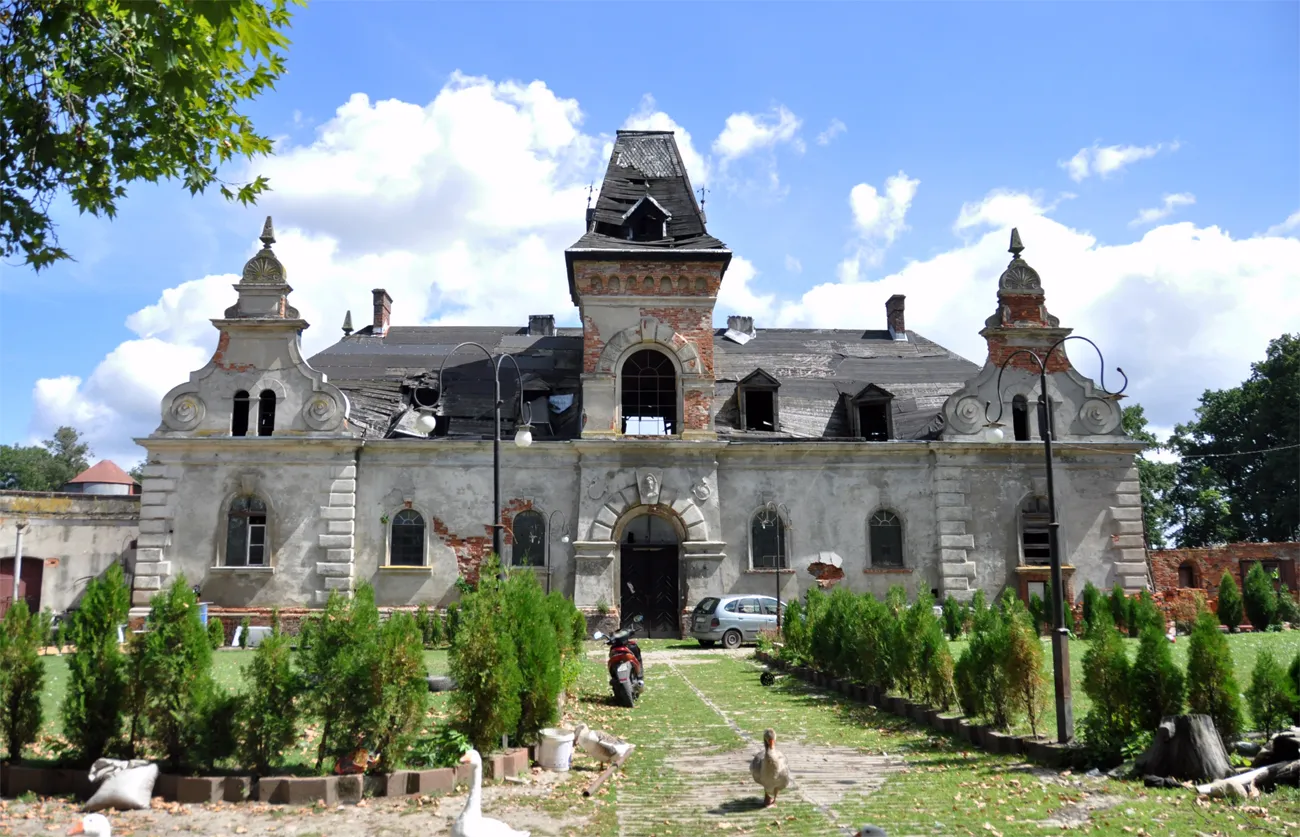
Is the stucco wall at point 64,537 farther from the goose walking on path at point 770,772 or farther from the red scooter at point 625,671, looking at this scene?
the goose walking on path at point 770,772

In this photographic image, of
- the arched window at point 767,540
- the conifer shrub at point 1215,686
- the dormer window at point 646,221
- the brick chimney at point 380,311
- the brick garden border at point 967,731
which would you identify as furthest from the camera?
the brick chimney at point 380,311

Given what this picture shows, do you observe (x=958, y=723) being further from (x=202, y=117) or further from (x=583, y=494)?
(x=583, y=494)

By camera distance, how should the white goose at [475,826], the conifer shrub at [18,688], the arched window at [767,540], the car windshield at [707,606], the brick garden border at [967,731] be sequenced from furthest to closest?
the arched window at [767,540], the car windshield at [707,606], the brick garden border at [967,731], the conifer shrub at [18,688], the white goose at [475,826]

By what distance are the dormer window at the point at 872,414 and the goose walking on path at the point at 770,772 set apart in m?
21.1

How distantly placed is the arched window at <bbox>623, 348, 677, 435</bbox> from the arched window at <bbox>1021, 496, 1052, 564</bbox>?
10.5 meters

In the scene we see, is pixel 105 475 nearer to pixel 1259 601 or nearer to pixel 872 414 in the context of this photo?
pixel 872 414

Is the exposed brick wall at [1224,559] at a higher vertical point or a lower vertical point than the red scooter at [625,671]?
higher

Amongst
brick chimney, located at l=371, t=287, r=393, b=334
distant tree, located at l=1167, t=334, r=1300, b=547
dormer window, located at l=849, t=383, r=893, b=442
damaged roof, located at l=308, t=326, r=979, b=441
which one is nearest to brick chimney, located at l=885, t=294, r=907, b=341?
damaged roof, located at l=308, t=326, r=979, b=441

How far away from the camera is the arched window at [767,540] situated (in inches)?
1118

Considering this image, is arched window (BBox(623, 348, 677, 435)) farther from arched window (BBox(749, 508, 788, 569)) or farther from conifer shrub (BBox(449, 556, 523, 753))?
conifer shrub (BBox(449, 556, 523, 753))

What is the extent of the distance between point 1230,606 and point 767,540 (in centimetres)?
1268

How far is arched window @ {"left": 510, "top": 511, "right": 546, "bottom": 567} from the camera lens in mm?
28000

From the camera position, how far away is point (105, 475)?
178 ft

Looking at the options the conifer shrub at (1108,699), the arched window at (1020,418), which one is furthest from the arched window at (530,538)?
the conifer shrub at (1108,699)
